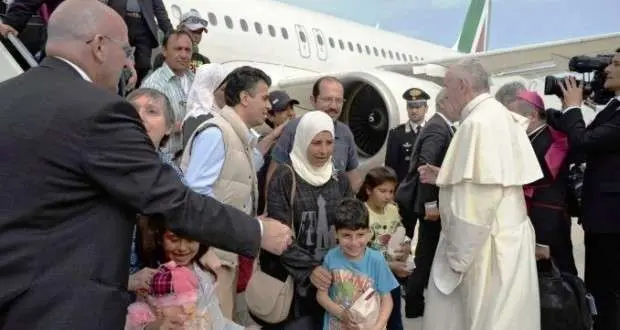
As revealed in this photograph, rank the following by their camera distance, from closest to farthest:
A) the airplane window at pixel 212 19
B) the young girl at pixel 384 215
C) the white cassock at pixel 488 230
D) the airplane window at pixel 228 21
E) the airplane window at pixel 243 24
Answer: the white cassock at pixel 488 230 → the young girl at pixel 384 215 → the airplane window at pixel 212 19 → the airplane window at pixel 228 21 → the airplane window at pixel 243 24

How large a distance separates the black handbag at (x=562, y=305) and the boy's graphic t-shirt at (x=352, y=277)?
0.77 metres

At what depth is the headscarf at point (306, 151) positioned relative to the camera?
11.6 ft

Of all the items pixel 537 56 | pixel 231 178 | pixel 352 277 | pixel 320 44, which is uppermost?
pixel 320 44

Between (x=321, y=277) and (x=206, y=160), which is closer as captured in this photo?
(x=206, y=160)

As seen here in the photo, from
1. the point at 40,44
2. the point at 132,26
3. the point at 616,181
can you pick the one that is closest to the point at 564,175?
the point at 616,181

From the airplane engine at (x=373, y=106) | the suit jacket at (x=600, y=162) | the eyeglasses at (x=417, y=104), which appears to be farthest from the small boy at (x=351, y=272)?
the airplane engine at (x=373, y=106)

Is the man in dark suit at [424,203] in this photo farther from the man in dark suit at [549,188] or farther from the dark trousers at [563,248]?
the dark trousers at [563,248]

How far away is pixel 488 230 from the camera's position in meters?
3.27

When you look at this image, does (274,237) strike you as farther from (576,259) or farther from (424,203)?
(576,259)

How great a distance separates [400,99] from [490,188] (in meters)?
5.27

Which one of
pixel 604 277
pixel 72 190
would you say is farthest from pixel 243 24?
pixel 72 190

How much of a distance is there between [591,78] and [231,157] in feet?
7.48

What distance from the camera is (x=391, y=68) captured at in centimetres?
1094

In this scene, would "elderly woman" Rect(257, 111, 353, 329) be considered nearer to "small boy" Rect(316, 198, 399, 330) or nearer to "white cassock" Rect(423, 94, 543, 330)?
"small boy" Rect(316, 198, 399, 330)
